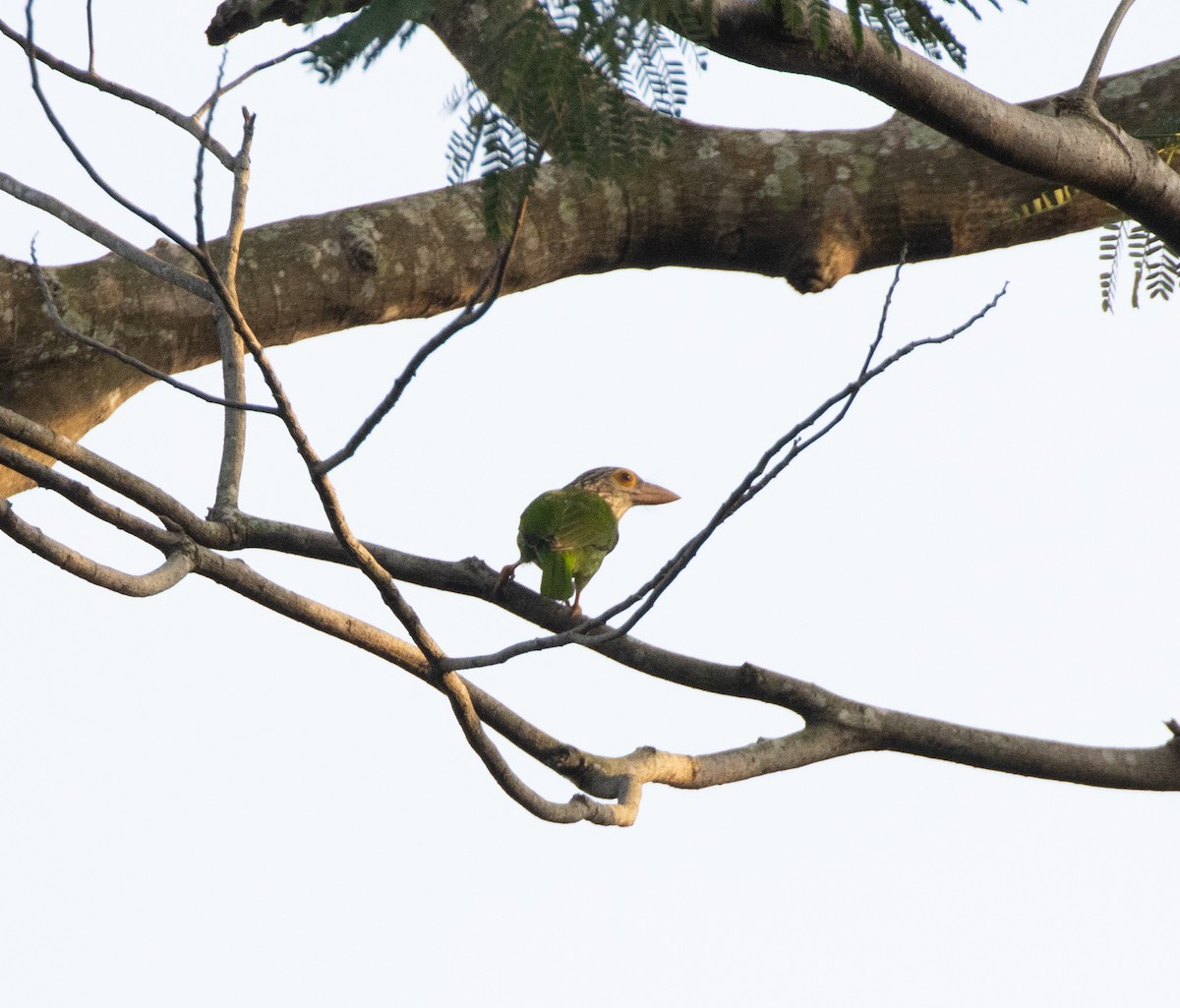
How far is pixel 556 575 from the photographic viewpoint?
12.4ft

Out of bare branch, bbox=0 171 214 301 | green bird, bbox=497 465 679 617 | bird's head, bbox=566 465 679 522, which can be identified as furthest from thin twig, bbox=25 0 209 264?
bird's head, bbox=566 465 679 522

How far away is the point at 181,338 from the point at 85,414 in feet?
0.85

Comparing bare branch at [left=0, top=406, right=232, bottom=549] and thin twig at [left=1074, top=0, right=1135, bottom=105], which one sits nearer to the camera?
bare branch at [left=0, top=406, right=232, bottom=549]

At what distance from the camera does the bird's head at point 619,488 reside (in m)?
4.80

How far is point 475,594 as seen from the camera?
2.79m

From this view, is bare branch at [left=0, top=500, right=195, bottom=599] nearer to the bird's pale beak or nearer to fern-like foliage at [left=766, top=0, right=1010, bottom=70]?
fern-like foliage at [left=766, top=0, right=1010, bottom=70]

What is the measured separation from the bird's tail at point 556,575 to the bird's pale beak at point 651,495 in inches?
49.3

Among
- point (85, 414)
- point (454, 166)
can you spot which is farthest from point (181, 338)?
point (454, 166)

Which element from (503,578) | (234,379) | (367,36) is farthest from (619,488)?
(367,36)

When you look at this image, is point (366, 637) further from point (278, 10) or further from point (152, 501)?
point (278, 10)

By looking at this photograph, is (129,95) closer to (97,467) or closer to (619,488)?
(97,467)

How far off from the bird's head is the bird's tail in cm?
90

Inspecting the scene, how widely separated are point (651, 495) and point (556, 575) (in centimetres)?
141

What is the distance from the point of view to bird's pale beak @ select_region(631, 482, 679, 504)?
505 centimetres
